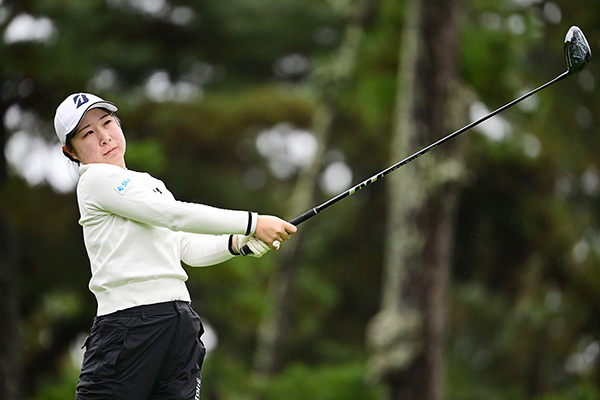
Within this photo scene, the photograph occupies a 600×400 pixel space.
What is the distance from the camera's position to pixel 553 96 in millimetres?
14273

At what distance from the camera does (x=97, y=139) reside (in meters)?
3.76

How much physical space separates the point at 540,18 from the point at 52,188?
298 inches

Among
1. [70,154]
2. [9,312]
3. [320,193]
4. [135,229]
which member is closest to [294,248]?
[320,193]

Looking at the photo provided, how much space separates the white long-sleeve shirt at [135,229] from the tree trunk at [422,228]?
219 inches

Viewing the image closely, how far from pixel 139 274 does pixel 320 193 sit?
13.0m

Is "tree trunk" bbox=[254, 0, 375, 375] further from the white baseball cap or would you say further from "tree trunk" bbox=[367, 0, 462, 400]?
the white baseball cap

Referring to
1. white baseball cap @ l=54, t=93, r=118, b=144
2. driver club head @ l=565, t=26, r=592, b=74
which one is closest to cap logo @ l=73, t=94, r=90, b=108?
white baseball cap @ l=54, t=93, r=118, b=144

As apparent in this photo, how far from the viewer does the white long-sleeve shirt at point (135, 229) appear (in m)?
3.50

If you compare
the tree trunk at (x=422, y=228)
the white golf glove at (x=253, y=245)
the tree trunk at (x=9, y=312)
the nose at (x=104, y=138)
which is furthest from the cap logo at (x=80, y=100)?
the tree trunk at (x=9, y=312)

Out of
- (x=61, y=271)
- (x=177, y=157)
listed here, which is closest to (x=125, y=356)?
(x=61, y=271)

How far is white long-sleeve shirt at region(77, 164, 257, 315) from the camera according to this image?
11.5 feet

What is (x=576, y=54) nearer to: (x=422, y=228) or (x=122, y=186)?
(x=122, y=186)

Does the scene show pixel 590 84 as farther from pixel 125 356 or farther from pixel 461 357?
pixel 125 356

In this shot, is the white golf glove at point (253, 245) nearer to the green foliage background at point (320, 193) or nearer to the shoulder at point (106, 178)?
the shoulder at point (106, 178)
